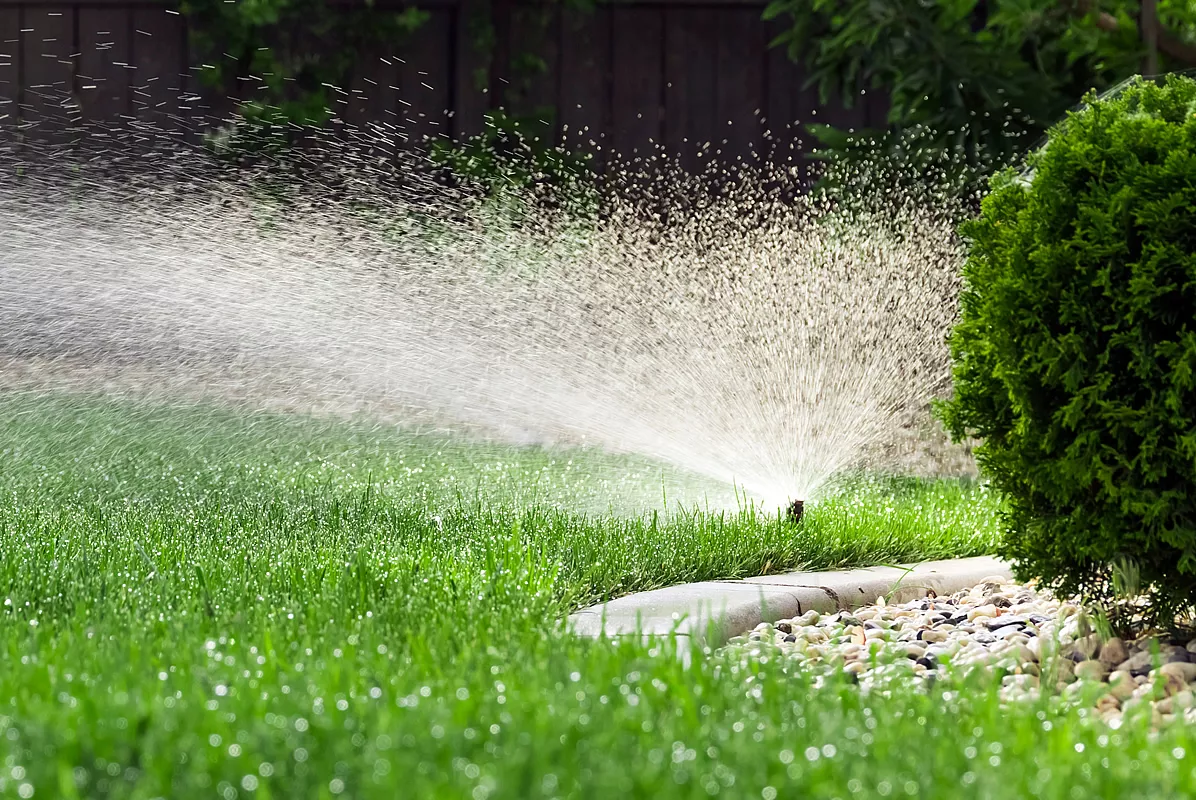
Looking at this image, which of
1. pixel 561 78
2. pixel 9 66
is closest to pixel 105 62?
pixel 9 66

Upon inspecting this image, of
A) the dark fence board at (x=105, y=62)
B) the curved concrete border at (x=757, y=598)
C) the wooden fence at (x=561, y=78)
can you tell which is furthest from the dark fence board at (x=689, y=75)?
the curved concrete border at (x=757, y=598)

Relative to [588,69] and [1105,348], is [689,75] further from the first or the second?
[1105,348]

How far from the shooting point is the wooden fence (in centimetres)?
779

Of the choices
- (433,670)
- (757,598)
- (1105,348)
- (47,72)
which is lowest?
(757,598)

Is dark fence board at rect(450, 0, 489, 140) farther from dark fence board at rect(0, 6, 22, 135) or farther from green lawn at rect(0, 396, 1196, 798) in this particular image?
green lawn at rect(0, 396, 1196, 798)

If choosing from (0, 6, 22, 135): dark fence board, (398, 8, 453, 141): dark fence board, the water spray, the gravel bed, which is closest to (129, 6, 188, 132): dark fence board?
the water spray

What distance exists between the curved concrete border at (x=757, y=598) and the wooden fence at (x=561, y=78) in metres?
4.26

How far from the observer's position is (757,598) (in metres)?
3.26

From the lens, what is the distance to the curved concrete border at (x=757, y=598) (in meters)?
2.87

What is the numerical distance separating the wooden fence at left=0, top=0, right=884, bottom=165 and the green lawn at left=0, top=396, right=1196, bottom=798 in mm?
3611

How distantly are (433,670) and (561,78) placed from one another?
6003 mm

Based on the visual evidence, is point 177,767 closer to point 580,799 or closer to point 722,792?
point 580,799

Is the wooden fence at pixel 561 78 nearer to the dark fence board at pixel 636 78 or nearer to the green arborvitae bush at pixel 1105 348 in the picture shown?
the dark fence board at pixel 636 78

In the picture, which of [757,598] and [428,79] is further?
[428,79]
